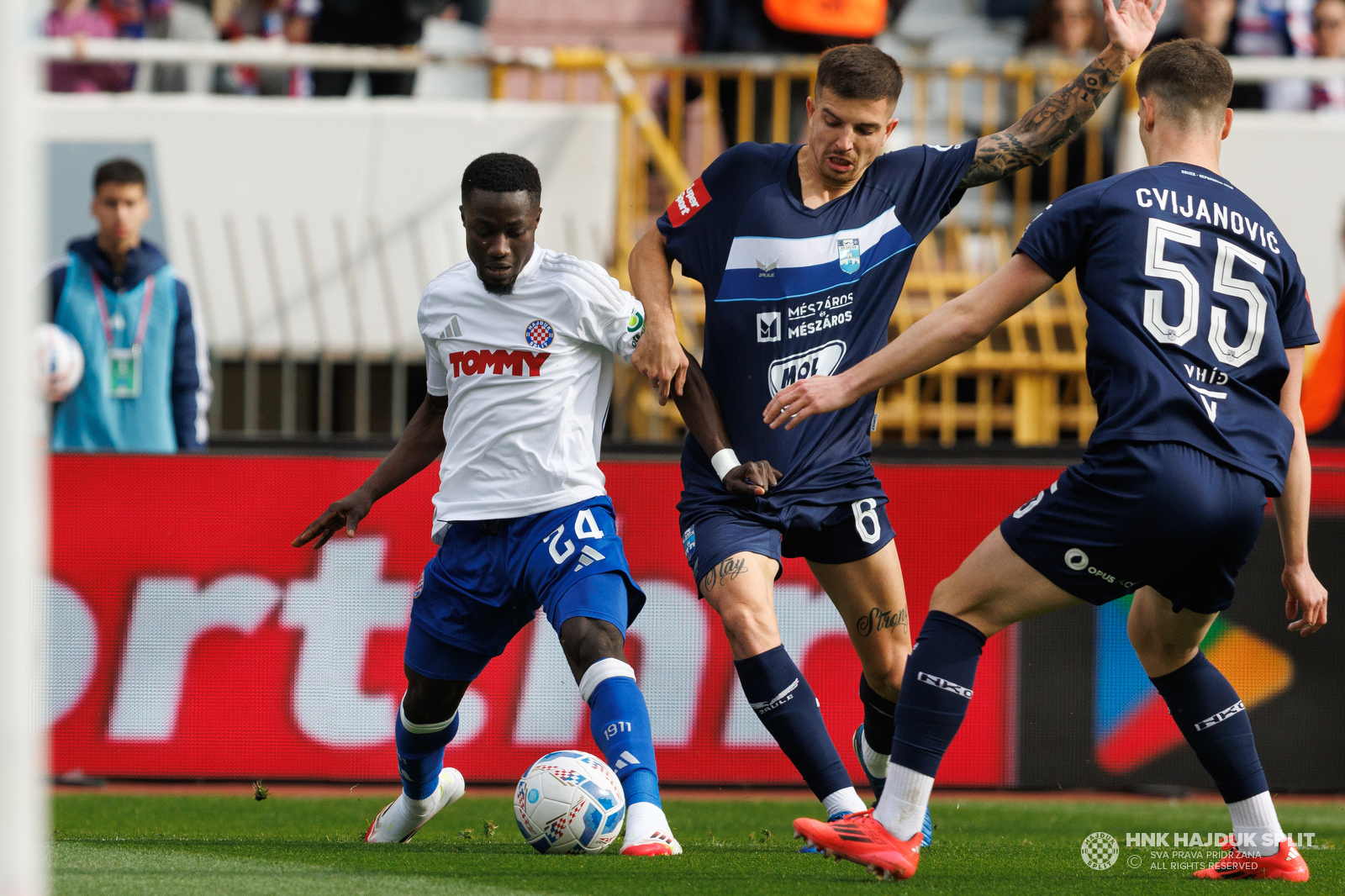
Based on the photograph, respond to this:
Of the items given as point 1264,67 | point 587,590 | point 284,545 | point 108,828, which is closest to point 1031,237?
point 587,590

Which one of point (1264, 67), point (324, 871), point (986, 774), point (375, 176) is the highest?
point (1264, 67)

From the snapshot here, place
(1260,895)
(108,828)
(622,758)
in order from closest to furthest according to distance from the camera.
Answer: (1260,895)
(622,758)
(108,828)

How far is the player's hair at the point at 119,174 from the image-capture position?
8.06 meters

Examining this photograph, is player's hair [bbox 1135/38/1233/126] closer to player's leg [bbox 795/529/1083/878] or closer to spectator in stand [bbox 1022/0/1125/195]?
player's leg [bbox 795/529/1083/878]

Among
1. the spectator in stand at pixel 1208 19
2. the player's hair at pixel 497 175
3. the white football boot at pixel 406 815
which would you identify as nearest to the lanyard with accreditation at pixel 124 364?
the white football boot at pixel 406 815

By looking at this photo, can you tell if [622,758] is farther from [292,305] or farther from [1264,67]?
[1264,67]

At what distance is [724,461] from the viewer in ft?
16.2

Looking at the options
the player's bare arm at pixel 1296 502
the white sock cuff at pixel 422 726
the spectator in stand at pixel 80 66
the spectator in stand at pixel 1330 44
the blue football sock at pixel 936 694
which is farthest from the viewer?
the spectator in stand at pixel 80 66

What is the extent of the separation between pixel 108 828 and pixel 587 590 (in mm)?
2245

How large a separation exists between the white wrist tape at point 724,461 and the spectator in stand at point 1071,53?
5.73 meters

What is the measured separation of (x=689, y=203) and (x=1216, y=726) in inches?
92.2

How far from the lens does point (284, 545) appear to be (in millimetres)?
7441

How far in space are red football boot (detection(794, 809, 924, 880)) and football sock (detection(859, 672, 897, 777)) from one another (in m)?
1.41

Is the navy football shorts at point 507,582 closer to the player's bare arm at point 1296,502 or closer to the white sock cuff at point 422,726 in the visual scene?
the white sock cuff at point 422,726
